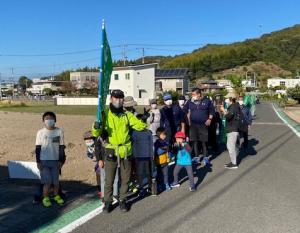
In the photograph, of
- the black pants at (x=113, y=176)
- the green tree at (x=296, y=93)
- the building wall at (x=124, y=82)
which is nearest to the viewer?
the black pants at (x=113, y=176)

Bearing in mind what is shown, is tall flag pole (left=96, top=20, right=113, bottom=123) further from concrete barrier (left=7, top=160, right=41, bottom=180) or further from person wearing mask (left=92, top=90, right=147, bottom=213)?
concrete barrier (left=7, top=160, right=41, bottom=180)

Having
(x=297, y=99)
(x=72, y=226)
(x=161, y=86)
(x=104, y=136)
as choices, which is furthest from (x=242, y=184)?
(x=161, y=86)

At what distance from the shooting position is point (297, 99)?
5912 centimetres

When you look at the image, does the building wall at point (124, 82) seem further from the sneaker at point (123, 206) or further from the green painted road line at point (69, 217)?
the sneaker at point (123, 206)

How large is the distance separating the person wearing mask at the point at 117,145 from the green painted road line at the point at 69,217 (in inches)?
13.1

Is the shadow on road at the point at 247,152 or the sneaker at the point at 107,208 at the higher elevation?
the sneaker at the point at 107,208

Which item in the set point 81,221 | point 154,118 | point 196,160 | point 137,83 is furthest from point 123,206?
point 137,83

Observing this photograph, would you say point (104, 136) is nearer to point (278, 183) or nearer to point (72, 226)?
point (72, 226)

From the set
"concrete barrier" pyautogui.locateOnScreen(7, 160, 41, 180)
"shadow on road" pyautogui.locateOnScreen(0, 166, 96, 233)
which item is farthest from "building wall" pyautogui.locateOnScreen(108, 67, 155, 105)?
"shadow on road" pyautogui.locateOnScreen(0, 166, 96, 233)

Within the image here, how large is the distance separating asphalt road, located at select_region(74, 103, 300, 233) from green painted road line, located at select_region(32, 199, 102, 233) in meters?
0.26

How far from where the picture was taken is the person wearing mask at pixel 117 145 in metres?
5.86

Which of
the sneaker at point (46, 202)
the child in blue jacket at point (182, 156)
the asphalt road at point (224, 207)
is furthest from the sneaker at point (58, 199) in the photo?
the child in blue jacket at point (182, 156)

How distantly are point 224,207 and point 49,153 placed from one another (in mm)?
2673

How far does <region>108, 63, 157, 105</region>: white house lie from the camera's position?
65312 mm
